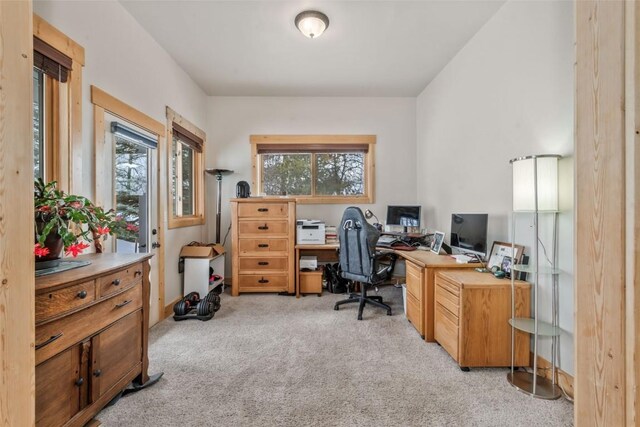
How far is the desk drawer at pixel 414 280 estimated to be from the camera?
2.58m

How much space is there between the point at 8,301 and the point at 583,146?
185 centimetres

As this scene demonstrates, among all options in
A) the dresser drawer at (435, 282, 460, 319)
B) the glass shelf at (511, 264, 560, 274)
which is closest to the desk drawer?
the dresser drawer at (435, 282, 460, 319)

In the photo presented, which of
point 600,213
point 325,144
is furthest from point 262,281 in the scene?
point 600,213

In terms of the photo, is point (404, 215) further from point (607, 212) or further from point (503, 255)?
point (607, 212)

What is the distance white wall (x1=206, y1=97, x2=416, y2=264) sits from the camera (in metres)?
4.25

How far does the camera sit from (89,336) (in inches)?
54.5

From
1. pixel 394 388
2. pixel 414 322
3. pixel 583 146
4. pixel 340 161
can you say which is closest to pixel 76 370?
pixel 394 388

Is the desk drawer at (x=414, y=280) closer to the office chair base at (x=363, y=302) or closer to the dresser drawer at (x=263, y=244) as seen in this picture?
the office chair base at (x=363, y=302)

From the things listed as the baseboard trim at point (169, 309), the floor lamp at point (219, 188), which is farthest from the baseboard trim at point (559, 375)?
the floor lamp at point (219, 188)

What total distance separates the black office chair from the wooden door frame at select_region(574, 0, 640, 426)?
6.50ft

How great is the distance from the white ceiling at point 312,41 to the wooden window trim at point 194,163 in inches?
25.7

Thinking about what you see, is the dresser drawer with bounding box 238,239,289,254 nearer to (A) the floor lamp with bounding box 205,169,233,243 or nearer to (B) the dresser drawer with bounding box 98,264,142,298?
(A) the floor lamp with bounding box 205,169,233,243

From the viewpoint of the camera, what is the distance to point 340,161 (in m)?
4.38

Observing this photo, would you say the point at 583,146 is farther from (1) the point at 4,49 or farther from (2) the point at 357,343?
(2) the point at 357,343
